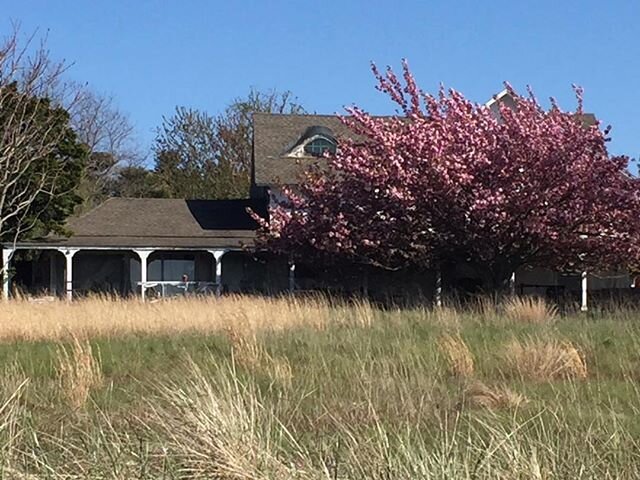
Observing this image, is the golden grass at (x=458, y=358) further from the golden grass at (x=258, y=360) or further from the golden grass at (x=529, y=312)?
the golden grass at (x=529, y=312)

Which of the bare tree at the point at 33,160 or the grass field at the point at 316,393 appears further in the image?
the bare tree at the point at 33,160

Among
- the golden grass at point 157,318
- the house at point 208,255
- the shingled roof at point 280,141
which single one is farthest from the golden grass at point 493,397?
the shingled roof at point 280,141

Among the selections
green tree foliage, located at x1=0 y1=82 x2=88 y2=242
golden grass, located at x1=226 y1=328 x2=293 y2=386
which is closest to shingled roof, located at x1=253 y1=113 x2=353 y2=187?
green tree foliage, located at x1=0 y1=82 x2=88 y2=242

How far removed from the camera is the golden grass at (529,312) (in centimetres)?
1612

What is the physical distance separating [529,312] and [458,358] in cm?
644

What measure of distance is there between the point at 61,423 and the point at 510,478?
3757mm

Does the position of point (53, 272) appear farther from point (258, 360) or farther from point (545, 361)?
point (545, 361)

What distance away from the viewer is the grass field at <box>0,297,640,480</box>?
5.33 metres

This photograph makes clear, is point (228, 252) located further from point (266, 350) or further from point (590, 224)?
point (266, 350)

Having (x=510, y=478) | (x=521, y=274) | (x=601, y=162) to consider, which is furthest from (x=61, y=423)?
(x=521, y=274)

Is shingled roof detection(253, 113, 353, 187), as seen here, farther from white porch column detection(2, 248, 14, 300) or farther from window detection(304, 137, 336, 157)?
white porch column detection(2, 248, 14, 300)

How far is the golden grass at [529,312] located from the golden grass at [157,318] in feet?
8.30

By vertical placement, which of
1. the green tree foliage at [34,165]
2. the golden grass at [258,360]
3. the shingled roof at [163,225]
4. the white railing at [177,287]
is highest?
the green tree foliage at [34,165]

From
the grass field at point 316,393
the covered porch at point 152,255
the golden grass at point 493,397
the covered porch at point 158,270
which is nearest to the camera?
the grass field at point 316,393
